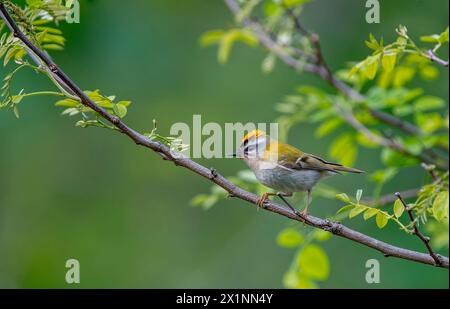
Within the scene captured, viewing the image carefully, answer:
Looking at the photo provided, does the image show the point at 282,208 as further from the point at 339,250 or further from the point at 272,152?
the point at 339,250

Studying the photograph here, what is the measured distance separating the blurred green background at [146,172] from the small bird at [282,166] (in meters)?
3.34

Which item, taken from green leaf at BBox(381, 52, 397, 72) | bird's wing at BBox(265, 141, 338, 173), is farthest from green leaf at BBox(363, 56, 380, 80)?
bird's wing at BBox(265, 141, 338, 173)

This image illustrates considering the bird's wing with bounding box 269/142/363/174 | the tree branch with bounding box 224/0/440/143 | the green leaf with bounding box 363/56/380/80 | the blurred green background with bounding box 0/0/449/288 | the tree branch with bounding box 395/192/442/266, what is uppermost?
the blurred green background with bounding box 0/0/449/288

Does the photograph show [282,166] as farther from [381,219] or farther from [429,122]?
[381,219]

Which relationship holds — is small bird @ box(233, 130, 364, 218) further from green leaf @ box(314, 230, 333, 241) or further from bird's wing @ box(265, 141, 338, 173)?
green leaf @ box(314, 230, 333, 241)

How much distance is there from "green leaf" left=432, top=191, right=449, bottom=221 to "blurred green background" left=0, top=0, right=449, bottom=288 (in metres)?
4.06

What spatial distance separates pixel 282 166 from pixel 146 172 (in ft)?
16.2

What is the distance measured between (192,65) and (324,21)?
74.6 inches

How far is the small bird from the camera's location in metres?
2.82

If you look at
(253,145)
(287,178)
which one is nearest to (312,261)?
(287,178)

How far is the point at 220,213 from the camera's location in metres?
7.33

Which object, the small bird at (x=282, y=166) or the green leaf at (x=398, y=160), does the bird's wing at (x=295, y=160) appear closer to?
the small bird at (x=282, y=166)

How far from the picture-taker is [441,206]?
2.12 m

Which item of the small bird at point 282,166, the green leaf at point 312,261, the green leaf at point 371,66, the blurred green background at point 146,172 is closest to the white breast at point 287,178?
the small bird at point 282,166
